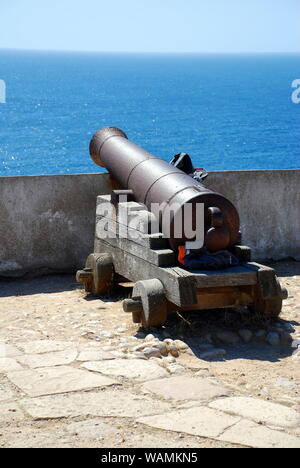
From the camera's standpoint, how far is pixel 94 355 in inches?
230

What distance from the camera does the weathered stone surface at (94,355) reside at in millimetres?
5750

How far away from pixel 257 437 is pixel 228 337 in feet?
7.54

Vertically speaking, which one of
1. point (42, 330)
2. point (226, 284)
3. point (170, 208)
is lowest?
point (42, 330)

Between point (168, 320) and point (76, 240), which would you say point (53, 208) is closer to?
point (76, 240)

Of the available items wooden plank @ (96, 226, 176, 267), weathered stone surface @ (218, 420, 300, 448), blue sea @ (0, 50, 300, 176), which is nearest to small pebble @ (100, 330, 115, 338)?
wooden plank @ (96, 226, 176, 267)

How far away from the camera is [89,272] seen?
7883mm

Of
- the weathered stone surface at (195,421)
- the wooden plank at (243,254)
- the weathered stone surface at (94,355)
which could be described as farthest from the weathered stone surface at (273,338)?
the weathered stone surface at (195,421)

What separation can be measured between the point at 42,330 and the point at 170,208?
4.63 feet

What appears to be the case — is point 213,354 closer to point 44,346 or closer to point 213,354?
point 213,354

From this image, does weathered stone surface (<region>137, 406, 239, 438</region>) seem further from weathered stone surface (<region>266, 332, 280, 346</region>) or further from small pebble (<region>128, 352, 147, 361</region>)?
weathered stone surface (<region>266, 332, 280, 346</region>)

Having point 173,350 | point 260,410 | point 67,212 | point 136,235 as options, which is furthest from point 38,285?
point 260,410

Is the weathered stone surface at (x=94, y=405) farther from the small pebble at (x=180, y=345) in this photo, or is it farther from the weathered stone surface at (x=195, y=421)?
the small pebble at (x=180, y=345)

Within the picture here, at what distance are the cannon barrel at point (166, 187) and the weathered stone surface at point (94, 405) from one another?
1938 millimetres
